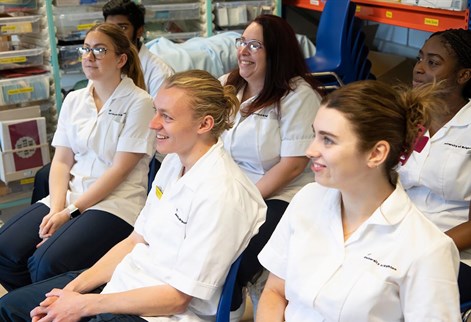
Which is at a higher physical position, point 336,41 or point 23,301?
point 336,41

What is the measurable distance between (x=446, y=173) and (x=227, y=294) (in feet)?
2.76

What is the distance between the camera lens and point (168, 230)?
1.63m

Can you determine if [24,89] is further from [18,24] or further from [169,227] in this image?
[169,227]

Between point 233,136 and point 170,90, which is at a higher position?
point 170,90

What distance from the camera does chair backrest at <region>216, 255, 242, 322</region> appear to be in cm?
154

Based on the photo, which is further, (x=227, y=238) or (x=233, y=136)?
(x=233, y=136)

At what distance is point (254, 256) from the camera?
78.4 inches

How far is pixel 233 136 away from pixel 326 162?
1049 millimetres

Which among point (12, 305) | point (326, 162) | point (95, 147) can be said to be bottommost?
point (12, 305)

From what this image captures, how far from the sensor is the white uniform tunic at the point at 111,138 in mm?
2299

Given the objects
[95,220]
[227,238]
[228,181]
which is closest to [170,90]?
[228,181]

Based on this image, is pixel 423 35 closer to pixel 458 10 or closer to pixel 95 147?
pixel 458 10

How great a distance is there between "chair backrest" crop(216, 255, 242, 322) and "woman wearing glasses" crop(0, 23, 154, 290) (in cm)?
74

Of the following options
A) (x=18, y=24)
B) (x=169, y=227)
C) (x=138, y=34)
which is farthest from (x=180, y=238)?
(x=18, y=24)
